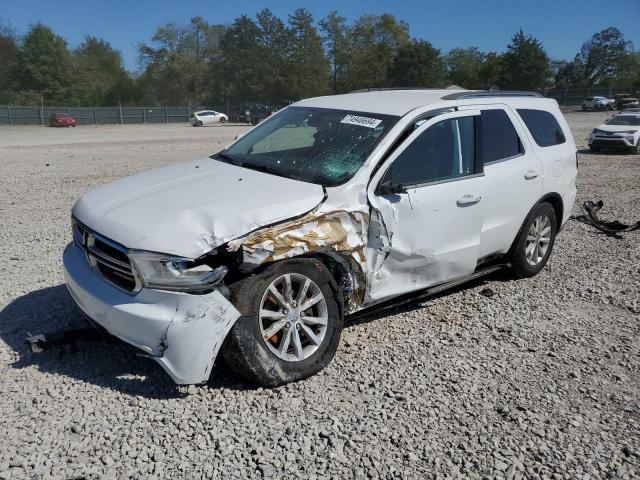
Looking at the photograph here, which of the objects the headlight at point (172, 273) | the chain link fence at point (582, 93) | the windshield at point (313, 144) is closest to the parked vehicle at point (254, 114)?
the chain link fence at point (582, 93)

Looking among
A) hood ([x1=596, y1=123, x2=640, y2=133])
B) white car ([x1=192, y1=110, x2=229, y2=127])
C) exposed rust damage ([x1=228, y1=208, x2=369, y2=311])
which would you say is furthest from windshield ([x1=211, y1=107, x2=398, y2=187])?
white car ([x1=192, y1=110, x2=229, y2=127])

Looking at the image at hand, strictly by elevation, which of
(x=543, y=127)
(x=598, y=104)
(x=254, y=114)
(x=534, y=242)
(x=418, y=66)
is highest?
(x=418, y=66)

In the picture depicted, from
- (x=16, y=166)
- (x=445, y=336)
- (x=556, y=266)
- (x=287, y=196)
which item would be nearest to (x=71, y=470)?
(x=287, y=196)

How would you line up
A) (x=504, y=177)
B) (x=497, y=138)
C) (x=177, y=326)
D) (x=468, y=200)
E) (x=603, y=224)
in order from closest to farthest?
(x=177, y=326) → (x=468, y=200) → (x=504, y=177) → (x=497, y=138) → (x=603, y=224)

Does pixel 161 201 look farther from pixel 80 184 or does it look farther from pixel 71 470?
pixel 80 184

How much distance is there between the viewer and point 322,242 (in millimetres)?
3613

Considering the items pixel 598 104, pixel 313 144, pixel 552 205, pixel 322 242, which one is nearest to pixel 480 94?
pixel 552 205

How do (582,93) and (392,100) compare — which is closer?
(392,100)

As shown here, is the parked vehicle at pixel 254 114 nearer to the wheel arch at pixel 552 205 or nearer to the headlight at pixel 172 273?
the wheel arch at pixel 552 205

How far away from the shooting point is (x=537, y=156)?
550 cm

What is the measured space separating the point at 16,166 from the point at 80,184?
15.2 ft

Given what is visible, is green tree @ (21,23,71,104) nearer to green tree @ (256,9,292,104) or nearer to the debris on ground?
green tree @ (256,9,292,104)

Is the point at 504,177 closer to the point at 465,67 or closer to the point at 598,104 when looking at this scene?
the point at 598,104

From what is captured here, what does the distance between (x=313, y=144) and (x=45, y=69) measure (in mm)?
80311
